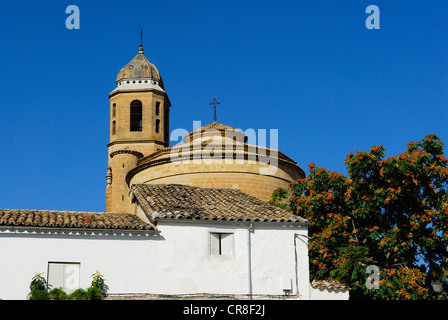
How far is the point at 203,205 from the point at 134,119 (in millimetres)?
21526

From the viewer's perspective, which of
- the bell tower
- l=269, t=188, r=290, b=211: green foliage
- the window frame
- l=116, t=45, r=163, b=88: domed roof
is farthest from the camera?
l=116, t=45, r=163, b=88: domed roof

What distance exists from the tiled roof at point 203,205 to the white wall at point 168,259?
0.86 feet

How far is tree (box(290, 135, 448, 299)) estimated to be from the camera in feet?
81.3

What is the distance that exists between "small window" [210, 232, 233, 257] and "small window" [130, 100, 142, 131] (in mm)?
22820

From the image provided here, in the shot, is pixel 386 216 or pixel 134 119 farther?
pixel 134 119

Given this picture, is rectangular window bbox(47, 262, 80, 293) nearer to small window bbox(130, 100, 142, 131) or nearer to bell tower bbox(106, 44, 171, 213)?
bell tower bbox(106, 44, 171, 213)

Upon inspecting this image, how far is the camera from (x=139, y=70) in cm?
4459

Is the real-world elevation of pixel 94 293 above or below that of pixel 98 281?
below

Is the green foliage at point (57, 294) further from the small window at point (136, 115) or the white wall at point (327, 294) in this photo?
the small window at point (136, 115)

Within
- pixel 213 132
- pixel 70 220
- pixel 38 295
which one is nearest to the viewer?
pixel 38 295

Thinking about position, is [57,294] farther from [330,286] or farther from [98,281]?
[330,286]

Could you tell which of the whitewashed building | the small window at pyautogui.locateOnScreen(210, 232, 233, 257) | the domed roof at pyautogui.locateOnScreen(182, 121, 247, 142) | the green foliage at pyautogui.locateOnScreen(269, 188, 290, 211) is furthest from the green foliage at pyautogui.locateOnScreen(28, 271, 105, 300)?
the domed roof at pyautogui.locateOnScreen(182, 121, 247, 142)

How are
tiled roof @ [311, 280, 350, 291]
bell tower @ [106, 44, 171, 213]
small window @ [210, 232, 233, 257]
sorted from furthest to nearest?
bell tower @ [106, 44, 171, 213], tiled roof @ [311, 280, 350, 291], small window @ [210, 232, 233, 257]

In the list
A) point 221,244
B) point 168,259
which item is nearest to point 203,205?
point 221,244
